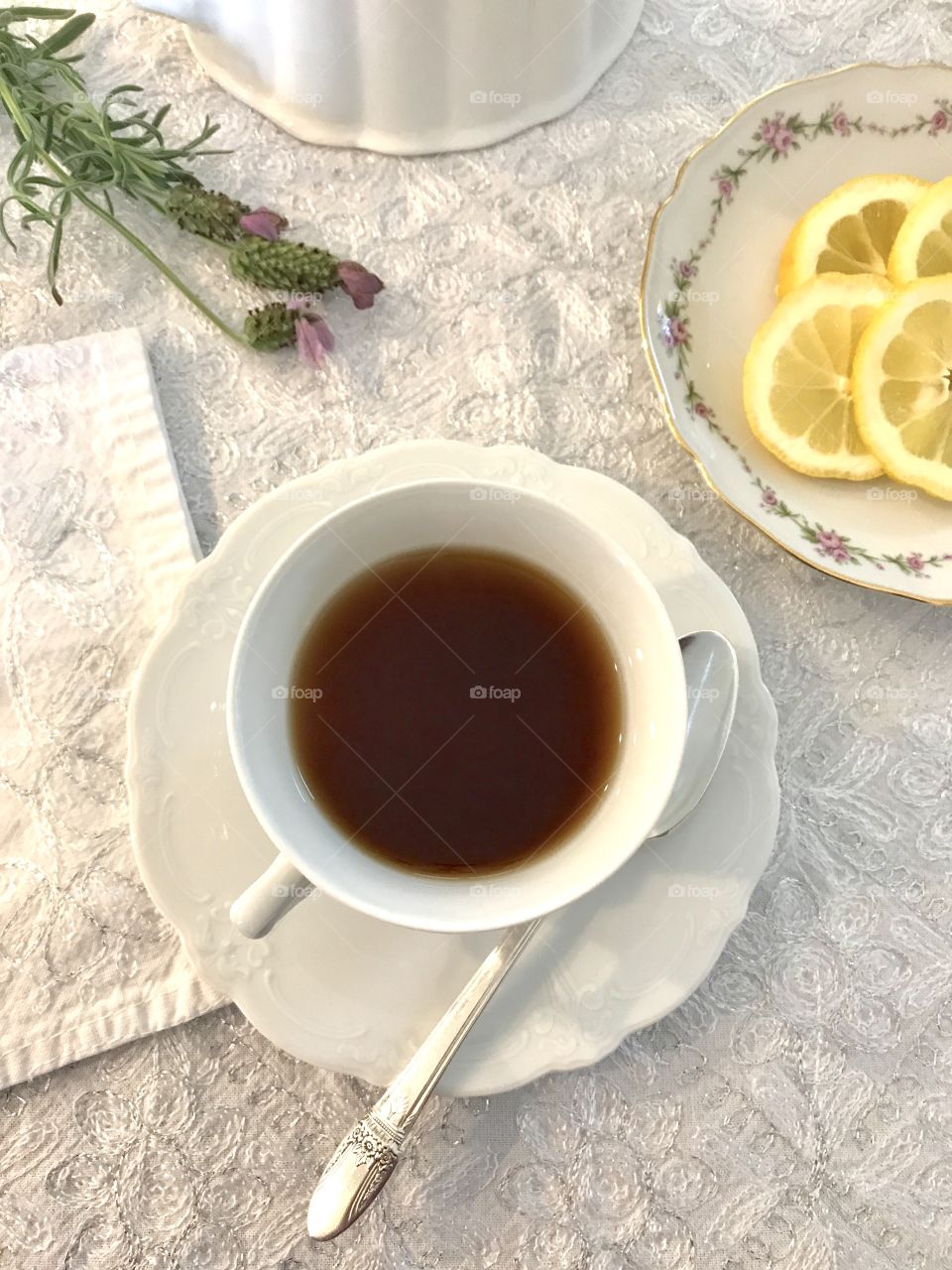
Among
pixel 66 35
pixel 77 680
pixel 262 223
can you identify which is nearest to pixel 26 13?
pixel 66 35

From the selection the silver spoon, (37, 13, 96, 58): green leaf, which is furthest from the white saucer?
(37, 13, 96, 58): green leaf

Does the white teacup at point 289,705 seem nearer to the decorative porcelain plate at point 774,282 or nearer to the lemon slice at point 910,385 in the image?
the decorative porcelain plate at point 774,282

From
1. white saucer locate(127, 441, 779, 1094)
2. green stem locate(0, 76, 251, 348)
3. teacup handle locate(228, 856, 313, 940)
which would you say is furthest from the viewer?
green stem locate(0, 76, 251, 348)

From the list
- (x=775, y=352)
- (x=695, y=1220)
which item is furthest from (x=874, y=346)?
(x=695, y=1220)

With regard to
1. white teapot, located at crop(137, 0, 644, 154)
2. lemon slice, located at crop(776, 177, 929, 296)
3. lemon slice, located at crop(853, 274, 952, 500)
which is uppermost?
white teapot, located at crop(137, 0, 644, 154)

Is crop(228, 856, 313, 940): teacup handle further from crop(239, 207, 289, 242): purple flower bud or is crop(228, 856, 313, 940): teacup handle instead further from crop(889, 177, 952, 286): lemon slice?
crop(889, 177, 952, 286): lemon slice

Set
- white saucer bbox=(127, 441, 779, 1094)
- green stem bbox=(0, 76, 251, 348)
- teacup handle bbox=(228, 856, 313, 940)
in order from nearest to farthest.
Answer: teacup handle bbox=(228, 856, 313, 940), white saucer bbox=(127, 441, 779, 1094), green stem bbox=(0, 76, 251, 348)

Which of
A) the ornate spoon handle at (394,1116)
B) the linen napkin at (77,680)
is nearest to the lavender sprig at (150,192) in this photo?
the linen napkin at (77,680)
